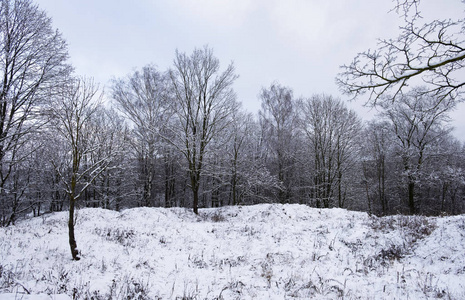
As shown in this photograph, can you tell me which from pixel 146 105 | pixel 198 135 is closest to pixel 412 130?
pixel 198 135

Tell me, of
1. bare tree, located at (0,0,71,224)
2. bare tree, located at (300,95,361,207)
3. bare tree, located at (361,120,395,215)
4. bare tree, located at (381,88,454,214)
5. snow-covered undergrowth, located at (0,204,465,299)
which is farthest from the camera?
bare tree, located at (361,120,395,215)

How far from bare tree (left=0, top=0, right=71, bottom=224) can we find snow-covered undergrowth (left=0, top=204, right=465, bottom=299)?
514 cm

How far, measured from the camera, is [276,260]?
655cm

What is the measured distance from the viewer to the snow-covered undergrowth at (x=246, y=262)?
14.9 feet

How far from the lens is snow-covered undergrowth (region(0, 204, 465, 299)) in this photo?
4.55m

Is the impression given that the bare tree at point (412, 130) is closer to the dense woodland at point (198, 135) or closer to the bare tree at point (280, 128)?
the dense woodland at point (198, 135)

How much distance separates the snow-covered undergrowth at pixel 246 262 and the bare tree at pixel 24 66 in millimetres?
5143

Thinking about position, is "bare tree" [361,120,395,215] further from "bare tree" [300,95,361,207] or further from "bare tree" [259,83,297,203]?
"bare tree" [259,83,297,203]

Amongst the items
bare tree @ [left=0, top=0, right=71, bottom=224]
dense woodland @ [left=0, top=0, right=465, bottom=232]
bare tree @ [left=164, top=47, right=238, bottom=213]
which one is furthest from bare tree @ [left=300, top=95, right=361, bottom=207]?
bare tree @ [left=0, top=0, right=71, bottom=224]

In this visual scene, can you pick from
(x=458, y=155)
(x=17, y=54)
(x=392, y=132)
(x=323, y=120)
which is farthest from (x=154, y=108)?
(x=458, y=155)

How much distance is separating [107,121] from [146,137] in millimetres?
6734

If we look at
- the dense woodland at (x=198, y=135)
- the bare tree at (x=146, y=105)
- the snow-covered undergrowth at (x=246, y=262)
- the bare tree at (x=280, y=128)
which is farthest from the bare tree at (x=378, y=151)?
the bare tree at (x=146, y=105)

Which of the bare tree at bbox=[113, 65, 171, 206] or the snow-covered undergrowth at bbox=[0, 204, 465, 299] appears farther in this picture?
the bare tree at bbox=[113, 65, 171, 206]

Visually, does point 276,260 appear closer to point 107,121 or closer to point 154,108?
point 154,108
